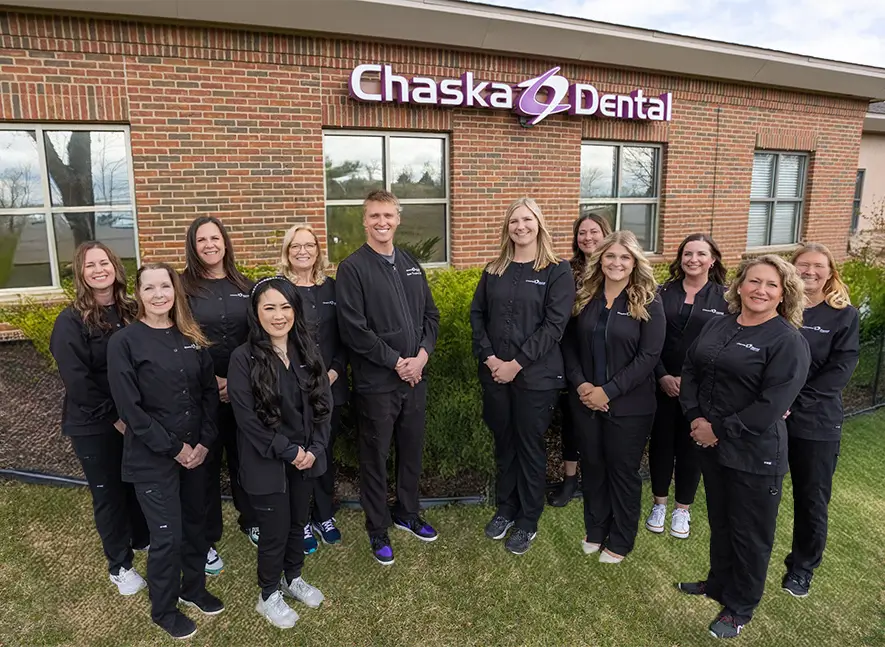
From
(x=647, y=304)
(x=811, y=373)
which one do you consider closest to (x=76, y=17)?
(x=647, y=304)

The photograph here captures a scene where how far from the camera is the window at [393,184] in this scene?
7.12 metres

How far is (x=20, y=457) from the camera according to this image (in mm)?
4852

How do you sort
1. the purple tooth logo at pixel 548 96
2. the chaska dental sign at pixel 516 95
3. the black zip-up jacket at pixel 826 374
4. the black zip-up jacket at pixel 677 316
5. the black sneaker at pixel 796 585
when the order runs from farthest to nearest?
the purple tooth logo at pixel 548 96 < the chaska dental sign at pixel 516 95 < the black zip-up jacket at pixel 677 316 < the black sneaker at pixel 796 585 < the black zip-up jacket at pixel 826 374

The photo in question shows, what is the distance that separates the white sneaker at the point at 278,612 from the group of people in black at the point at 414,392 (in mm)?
14

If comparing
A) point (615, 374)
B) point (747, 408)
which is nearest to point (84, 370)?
point (615, 374)

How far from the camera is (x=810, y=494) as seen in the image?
127 inches

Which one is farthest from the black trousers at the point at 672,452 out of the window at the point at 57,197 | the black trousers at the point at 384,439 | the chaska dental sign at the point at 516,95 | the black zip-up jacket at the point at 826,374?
the window at the point at 57,197

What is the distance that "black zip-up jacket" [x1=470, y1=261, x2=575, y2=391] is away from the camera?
3410 mm

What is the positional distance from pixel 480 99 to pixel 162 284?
5508mm

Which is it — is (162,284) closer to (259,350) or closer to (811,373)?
(259,350)

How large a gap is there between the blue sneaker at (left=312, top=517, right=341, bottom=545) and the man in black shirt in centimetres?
31

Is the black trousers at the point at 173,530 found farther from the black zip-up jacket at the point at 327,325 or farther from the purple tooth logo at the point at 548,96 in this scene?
the purple tooth logo at the point at 548,96

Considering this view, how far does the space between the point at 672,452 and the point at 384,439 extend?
196 centimetres

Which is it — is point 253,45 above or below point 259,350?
above
